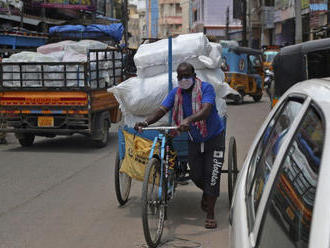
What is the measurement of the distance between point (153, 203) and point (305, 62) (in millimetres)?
3414

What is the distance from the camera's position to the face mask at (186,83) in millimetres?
5371

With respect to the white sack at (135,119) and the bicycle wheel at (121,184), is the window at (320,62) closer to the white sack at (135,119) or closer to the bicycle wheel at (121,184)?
the white sack at (135,119)

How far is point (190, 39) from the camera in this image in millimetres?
6484

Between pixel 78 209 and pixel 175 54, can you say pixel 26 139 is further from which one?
pixel 175 54

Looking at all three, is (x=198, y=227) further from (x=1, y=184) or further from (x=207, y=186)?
(x=1, y=184)

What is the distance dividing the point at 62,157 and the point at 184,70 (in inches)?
216

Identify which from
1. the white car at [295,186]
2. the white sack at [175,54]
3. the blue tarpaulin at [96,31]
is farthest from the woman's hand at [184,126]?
the blue tarpaulin at [96,31]

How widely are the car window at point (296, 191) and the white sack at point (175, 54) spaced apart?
4.38m

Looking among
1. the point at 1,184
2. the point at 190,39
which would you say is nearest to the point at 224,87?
the point at 190,39

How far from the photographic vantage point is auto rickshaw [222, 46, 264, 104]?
23.1 meters

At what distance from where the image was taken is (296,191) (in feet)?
6.27

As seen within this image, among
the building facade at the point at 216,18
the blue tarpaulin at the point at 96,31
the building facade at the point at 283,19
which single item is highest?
the building facade at the point at 216,18

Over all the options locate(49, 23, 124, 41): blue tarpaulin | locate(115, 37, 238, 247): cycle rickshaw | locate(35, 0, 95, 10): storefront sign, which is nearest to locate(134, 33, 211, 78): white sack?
locate(115, 37, 238, 247): cycle rickshaw

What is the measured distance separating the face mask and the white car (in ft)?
8.17
